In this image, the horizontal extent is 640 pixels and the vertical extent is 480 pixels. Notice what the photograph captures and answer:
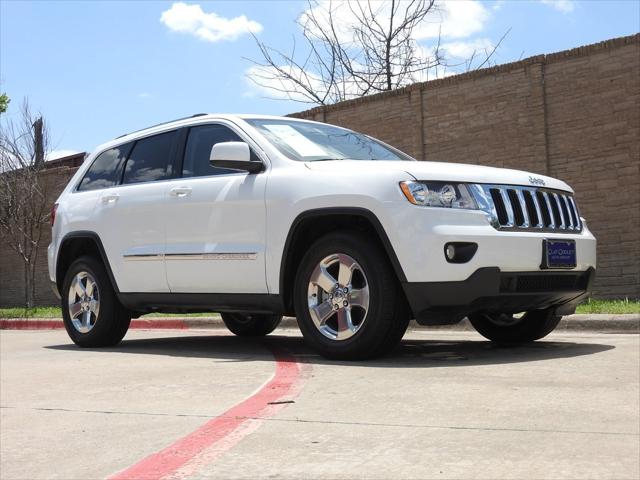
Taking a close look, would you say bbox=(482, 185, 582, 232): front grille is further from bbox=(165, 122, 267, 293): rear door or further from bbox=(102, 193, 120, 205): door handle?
bbox=(102, 193, 120, 205): door handle

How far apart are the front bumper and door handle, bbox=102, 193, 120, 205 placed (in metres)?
3.13

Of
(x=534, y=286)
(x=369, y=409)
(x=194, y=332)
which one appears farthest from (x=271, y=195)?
(x=194, y=332)

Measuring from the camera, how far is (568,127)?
12867mm

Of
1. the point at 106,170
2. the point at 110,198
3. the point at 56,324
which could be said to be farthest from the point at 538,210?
the point at 56,324

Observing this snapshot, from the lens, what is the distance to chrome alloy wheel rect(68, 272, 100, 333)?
308 inches

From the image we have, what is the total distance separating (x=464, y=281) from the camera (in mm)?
5504

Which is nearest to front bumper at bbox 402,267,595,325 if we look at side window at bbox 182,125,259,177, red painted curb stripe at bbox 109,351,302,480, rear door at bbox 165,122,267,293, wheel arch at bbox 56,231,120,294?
red painted curb stripe at bbox 109,351,302,480

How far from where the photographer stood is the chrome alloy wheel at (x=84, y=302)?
7.82 m

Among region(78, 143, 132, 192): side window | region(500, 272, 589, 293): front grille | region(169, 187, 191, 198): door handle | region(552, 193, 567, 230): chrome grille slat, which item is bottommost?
region(500, 272, 589, 293): front grille

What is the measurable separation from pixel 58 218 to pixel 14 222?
1397 cm

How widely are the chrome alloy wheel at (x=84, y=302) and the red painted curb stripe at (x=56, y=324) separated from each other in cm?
323

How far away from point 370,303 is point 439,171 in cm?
96

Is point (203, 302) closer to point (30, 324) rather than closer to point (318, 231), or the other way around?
point (318, 231)

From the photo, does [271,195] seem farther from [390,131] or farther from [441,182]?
[390,131]
